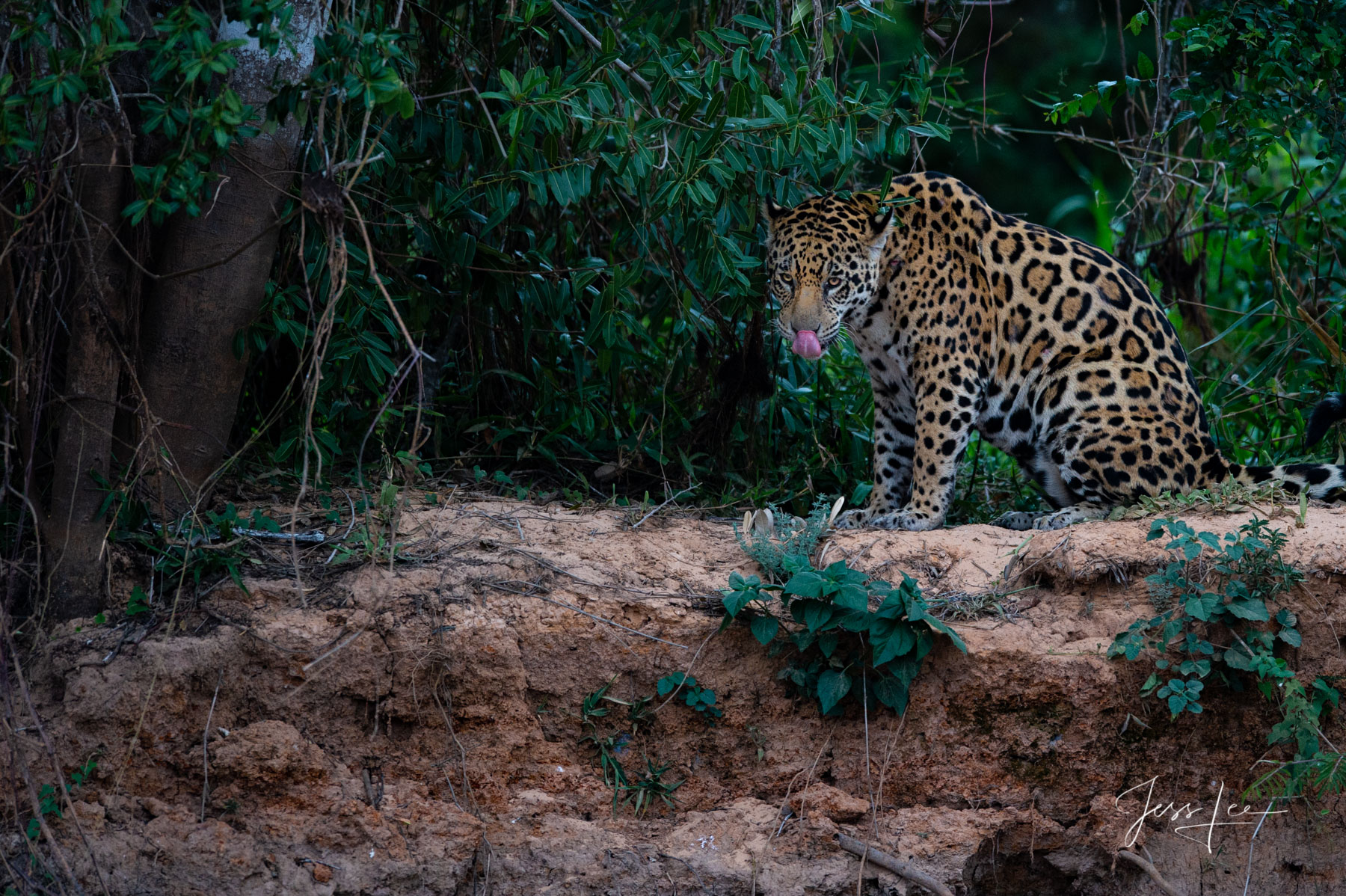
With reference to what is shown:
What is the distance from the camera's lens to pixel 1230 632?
436cm

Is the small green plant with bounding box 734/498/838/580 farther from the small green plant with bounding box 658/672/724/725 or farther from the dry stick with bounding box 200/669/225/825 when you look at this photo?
the dry stick with bounding box 200/669/225/825

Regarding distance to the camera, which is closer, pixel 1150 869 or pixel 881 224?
pixel 1150 869

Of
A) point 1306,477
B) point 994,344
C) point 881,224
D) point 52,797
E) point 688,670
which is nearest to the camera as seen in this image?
point 52,797

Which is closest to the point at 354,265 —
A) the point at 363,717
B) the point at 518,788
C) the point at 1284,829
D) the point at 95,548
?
the point at 95,548

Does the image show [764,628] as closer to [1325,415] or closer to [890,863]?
[890,863]

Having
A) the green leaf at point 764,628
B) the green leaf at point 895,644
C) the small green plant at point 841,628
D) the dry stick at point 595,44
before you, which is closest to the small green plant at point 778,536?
the small green plant at point 841,628

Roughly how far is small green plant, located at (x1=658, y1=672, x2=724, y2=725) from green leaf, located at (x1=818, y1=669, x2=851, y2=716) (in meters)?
0.39

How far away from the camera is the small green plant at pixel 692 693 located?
14.4 ft

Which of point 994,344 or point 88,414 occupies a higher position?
point 994,344

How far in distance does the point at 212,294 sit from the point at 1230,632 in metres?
3.82

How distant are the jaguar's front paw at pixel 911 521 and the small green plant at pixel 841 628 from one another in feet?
3.01

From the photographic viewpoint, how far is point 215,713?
13.6 ft

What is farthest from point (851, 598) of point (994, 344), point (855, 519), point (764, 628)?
point (994, 344)

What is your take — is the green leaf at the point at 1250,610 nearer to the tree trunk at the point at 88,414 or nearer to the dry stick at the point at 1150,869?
the dry stick at the point at 1150,869
